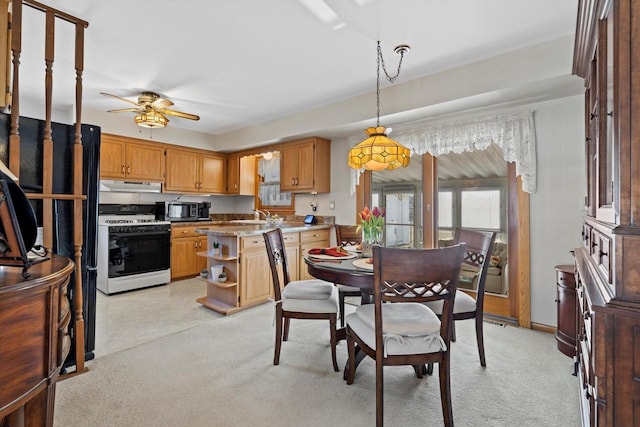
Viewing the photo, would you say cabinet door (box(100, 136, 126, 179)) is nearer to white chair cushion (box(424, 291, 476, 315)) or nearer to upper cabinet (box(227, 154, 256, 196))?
upper cabinet (box(227, 154, 256, 196))

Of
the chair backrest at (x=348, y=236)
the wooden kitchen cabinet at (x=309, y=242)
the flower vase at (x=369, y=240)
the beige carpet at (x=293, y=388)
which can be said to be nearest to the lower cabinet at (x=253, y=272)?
the wooden kitchen cabinet at (x=309, y=242)

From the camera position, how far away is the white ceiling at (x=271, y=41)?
2.09 meters

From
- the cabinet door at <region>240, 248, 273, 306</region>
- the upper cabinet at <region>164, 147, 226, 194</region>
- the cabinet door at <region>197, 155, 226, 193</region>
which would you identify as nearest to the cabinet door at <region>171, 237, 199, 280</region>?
the upper cabinet at <region>164, 147, 226, 194</region>

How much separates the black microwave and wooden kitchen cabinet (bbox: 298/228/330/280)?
2136 millimetres

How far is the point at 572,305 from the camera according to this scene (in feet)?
7.50

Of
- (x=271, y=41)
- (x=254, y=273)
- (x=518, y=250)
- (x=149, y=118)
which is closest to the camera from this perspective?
(x=271, y=41)

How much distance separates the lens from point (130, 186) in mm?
4590

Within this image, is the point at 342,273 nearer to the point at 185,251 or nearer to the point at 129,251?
the point at 129,251

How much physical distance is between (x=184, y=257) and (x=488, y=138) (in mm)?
4484

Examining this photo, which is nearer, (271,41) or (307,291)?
(307,291)

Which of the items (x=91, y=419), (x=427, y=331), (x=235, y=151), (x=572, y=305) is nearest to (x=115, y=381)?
(x=91, y=419)

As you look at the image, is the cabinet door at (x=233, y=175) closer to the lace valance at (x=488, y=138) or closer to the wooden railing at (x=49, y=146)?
the lace valance at (x=488, y=138)

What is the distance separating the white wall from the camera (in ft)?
9.07

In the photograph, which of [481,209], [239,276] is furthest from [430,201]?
[239,276]
